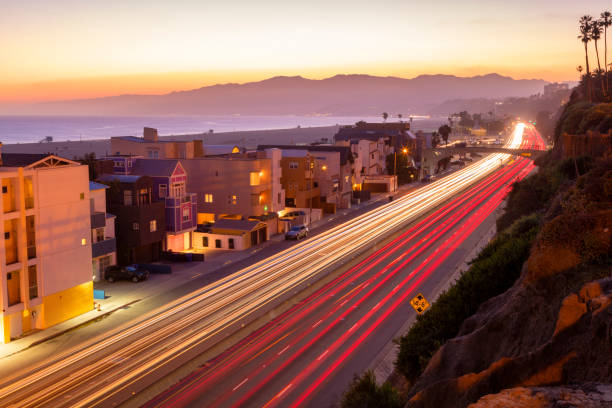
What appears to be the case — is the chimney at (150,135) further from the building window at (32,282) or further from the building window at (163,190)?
the building window at (32,282)

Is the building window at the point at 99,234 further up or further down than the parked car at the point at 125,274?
further up

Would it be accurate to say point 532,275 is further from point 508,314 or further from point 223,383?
point 223,383

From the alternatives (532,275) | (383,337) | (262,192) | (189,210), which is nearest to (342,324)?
(383,337)

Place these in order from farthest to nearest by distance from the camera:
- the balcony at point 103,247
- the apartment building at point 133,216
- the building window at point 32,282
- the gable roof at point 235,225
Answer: the gable roof at point 235,225, the apartment building at point 133,216, the balcony at point 103,247, the building window at point 32,282

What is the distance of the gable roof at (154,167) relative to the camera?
5516 centimetres

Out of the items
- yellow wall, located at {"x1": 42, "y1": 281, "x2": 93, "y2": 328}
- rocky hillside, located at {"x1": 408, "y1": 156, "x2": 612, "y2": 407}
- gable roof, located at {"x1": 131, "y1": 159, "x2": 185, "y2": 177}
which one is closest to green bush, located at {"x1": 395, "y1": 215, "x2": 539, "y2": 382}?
rocky hillside, located at {"x1": 408, "y1": 156, "x2": 612, "y2": 407}

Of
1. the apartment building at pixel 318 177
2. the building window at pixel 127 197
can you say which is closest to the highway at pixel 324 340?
the building window at pixel 127 197

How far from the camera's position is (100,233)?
46219 millimetres

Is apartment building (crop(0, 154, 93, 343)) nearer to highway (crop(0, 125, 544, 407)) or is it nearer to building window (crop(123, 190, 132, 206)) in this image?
highway (crop(0, 125, 544, 407))

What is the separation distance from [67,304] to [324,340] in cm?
1775

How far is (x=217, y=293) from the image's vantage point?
4059 centimetres

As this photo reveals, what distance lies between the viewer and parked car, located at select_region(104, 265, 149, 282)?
4512 centimetres

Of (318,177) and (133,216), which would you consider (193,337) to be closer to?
(133,216)

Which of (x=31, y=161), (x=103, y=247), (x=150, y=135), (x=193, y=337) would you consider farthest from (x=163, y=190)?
(x=193, y=337)
